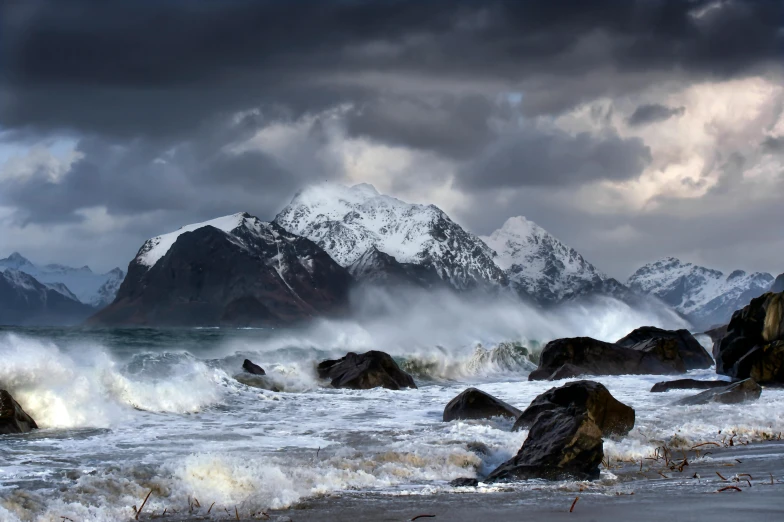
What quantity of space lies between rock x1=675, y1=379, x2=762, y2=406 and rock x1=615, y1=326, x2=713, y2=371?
53.7ft

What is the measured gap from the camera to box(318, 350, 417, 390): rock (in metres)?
28.1

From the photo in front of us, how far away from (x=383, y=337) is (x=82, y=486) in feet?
168

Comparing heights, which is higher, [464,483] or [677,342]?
[677,342]

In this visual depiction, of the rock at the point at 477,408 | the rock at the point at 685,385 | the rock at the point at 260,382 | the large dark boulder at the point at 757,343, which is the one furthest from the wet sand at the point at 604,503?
the rock at the point at 260,382

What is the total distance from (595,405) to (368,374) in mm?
13981

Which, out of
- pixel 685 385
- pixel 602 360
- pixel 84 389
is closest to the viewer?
pixel 84 389

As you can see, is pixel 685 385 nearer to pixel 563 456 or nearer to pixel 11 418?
pixel 563 456

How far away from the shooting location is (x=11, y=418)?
608 inches

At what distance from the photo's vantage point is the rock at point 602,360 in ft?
111

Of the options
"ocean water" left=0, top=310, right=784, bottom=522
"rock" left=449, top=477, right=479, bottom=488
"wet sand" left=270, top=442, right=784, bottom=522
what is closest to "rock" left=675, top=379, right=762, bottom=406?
"ocean water" left=0, top=310, right=784, bottom=522

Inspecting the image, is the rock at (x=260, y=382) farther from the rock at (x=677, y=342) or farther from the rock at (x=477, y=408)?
the rock at (x=677, y=342)

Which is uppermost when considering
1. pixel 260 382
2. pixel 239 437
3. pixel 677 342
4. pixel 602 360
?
pixel 677 342

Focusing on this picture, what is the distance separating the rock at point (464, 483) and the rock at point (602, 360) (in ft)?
72.2

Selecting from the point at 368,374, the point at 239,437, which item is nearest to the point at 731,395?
the point at 239,437
